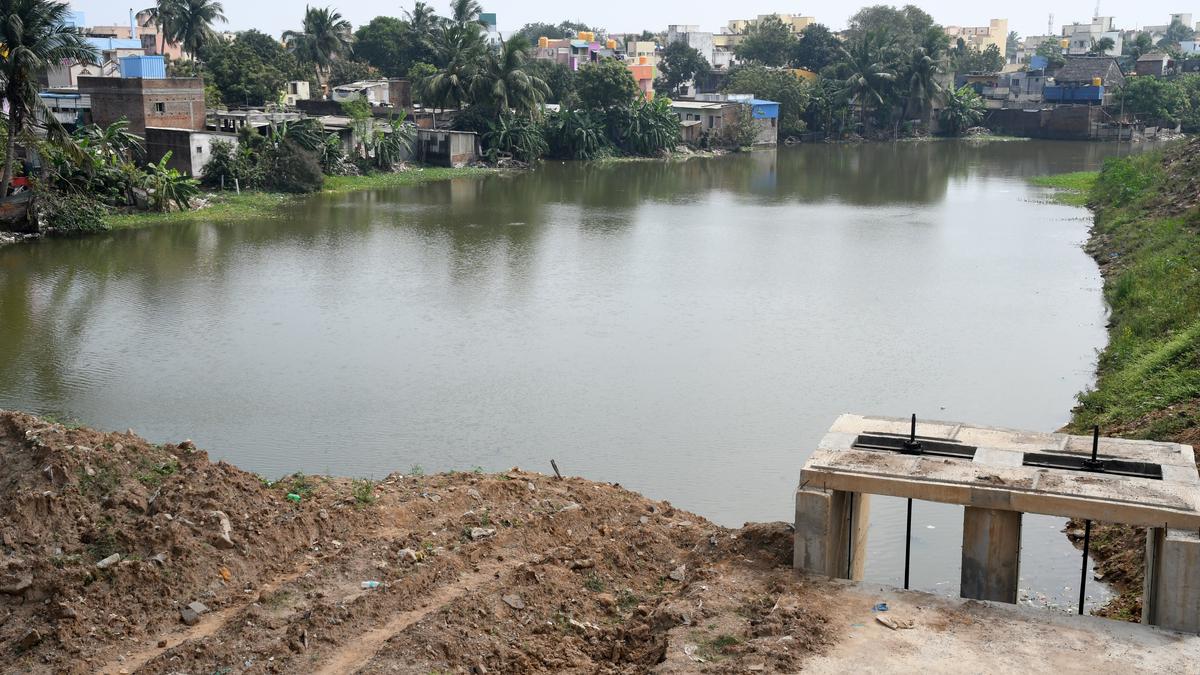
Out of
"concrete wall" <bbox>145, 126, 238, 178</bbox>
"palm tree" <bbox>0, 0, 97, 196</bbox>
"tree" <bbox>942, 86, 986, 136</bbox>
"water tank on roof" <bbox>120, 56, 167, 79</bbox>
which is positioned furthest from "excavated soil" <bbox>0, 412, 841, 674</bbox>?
"tree" <bbox>942, 86, 986, 136</bbox>

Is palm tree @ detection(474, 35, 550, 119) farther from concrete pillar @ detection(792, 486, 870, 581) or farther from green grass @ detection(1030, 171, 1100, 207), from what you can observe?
concrete pillar @ detection(792, 486, 870, 581)

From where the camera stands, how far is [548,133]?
4538 cm

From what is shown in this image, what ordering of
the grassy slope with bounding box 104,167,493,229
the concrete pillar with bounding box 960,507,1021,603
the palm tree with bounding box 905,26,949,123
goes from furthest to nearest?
the palm tree with bounding box 905,26,949,123, the grassy slope with bounding box 104,167,493,229, the concrete pillar with bounding box 960,507,1021,603

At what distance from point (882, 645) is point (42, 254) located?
20646 millimetres

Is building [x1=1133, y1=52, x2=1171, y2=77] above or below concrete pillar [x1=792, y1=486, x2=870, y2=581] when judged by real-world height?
above

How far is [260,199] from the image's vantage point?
30.9m

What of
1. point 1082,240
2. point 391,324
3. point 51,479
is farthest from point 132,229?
point 1082,240

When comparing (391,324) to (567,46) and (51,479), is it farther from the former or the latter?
(567,46)

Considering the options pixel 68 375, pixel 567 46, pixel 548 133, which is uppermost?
pixel 567 46

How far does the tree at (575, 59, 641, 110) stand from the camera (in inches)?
1822

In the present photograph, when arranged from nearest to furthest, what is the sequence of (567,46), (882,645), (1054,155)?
(882,645)
(1054,155)
(567,46)

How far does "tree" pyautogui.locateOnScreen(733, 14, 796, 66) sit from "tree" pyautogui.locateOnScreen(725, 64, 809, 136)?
12.2 meters

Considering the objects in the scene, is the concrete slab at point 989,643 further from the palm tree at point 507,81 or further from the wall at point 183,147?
the palm tree at point 507,81

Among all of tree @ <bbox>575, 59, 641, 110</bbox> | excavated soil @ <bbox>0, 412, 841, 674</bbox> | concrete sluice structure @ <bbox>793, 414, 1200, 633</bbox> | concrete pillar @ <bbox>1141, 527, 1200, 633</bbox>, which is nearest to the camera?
excavated soil @ <bbox>0, 412, 841, 674</bbox>
